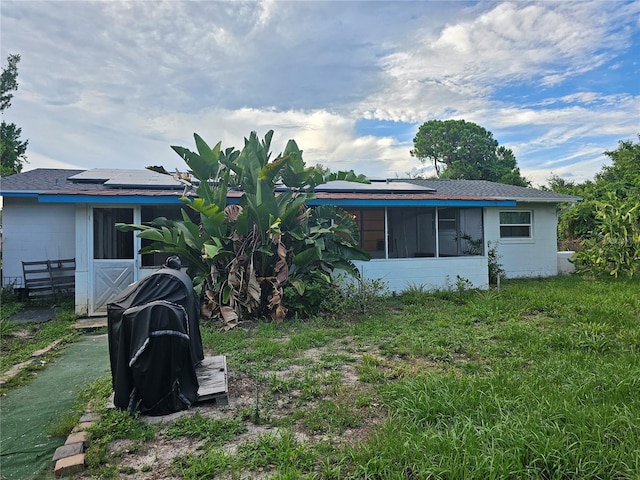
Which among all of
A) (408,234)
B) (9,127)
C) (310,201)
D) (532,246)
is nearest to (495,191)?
(532,246)

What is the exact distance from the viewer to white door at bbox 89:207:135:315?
7.95m

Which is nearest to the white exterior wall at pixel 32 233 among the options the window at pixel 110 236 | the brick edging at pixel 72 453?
the window at pixel 110 236

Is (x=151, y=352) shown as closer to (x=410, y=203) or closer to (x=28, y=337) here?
(x=28, y=337)

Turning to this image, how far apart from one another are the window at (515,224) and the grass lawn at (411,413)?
6.72 meters

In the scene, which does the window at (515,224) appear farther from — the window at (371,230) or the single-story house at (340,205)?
the window at (371,230)

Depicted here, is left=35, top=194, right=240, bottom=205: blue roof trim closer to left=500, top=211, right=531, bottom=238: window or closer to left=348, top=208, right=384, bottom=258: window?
left=348, top=208, right=384, bottom=258: window

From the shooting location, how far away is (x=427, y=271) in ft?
32.1

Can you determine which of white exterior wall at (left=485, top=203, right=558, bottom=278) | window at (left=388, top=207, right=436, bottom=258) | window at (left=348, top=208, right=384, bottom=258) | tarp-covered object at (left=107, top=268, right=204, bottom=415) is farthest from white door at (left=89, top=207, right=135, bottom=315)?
white exterior wall at (left=485, top=203, right=558, bottom=278)

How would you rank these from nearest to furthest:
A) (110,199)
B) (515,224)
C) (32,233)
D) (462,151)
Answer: (110,199), (32,233), (515,224), (462,151)

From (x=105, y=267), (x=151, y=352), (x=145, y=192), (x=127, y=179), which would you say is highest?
(x=127, y=179)

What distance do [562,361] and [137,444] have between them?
4.33m

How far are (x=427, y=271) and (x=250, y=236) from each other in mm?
4911

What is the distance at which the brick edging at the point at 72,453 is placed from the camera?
252 centimetres

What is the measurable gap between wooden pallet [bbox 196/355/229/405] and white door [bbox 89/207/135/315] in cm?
466
